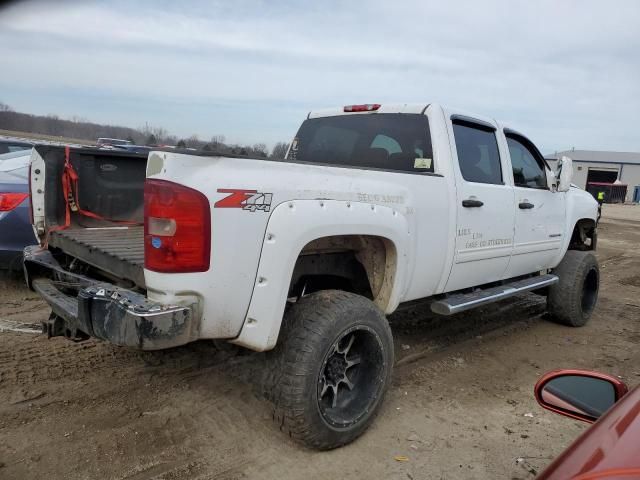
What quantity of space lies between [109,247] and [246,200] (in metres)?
1.18

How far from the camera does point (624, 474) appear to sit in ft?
3.77

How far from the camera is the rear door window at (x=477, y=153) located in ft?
13.8

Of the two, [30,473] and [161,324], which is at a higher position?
[161,324]

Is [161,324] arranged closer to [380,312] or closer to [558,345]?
[380,312]

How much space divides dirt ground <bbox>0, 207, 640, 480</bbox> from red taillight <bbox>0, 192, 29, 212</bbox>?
98 centimetres

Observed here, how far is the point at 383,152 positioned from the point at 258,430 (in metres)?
2.31

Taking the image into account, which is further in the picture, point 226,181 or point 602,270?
point 602,270

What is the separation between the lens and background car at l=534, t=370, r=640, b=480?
119 cm

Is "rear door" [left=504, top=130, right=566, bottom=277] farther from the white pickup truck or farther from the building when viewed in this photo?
the building

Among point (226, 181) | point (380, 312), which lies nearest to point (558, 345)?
point (380, 312)

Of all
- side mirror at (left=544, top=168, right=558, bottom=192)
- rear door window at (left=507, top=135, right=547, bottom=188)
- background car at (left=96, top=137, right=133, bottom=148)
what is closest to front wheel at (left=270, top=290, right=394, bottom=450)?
rear door window at (left=507, top=135, right=547, bottom=188)

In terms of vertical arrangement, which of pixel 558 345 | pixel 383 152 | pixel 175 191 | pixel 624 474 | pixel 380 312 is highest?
pixel 383 152

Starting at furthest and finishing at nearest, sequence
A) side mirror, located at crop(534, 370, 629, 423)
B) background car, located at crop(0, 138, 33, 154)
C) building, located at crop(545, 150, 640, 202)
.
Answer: building, located at crop(545, 150, 640, 202)
background car, located at crop(0, 138, 33, 154)
side mirror, located at crop(534, 370, 629, 423)

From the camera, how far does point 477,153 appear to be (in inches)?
175
